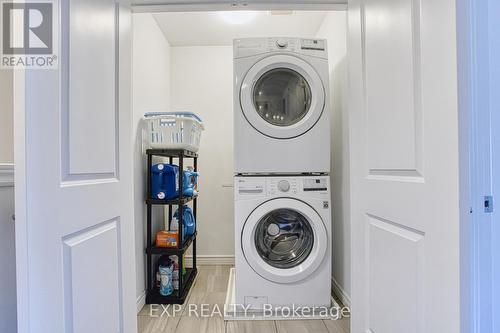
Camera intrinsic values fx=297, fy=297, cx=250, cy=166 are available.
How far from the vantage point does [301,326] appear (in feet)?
5.98

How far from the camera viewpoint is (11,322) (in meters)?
0.96

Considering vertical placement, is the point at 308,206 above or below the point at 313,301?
above

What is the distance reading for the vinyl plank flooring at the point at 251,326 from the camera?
178 centimetres

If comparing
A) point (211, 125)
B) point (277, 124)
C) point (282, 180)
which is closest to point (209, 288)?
point (282, 180)

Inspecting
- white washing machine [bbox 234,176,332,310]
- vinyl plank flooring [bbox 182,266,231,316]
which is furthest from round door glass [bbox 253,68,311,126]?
vinyl plank flooring [bbox 182,266,231,316]

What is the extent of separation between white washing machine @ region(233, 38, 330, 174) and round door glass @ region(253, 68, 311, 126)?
28 mm

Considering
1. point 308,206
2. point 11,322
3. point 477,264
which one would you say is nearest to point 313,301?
point 308,206

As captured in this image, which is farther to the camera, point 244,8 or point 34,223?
point 244,8

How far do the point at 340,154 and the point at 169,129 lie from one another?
1.26 meters

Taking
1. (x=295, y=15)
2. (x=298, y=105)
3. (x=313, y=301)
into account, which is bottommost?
(x=313, y=301)

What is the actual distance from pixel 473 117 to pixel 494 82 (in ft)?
0.28

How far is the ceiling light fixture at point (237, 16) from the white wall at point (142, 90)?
60 cm

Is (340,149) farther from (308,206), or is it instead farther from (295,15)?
(295,15)

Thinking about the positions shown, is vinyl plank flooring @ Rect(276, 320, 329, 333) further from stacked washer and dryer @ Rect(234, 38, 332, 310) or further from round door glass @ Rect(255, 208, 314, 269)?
round door glass @ Rect(255, 208, 314, 269)
